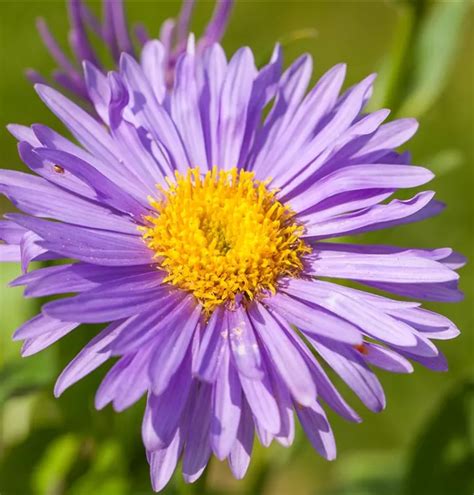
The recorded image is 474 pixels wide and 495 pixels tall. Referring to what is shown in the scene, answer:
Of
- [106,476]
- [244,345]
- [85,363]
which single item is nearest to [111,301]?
[85,363]

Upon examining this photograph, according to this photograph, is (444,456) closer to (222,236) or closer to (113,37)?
(222,236)

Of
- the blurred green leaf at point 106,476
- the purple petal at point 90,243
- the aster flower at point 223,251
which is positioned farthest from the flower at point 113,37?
the blurred green leaf at point 106,476

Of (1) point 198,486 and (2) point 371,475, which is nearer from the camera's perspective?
(1) point 198,486

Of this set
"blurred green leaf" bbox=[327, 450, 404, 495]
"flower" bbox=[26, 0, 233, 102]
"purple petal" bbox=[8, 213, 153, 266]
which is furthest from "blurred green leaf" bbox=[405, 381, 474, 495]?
"flower" bbox=[26, 0, 233, 102]

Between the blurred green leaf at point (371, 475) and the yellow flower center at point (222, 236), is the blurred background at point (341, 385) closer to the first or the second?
the blurred green leaf at point (371, 475)

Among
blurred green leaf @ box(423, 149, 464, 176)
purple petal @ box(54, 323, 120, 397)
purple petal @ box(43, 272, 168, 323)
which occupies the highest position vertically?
blurred green leaf @ box(423, 149, 464, 176)

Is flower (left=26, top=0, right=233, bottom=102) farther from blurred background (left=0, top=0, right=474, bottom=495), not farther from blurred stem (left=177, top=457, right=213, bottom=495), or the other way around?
blurred stem (left=177, top=457, right=213, bottom=495)
